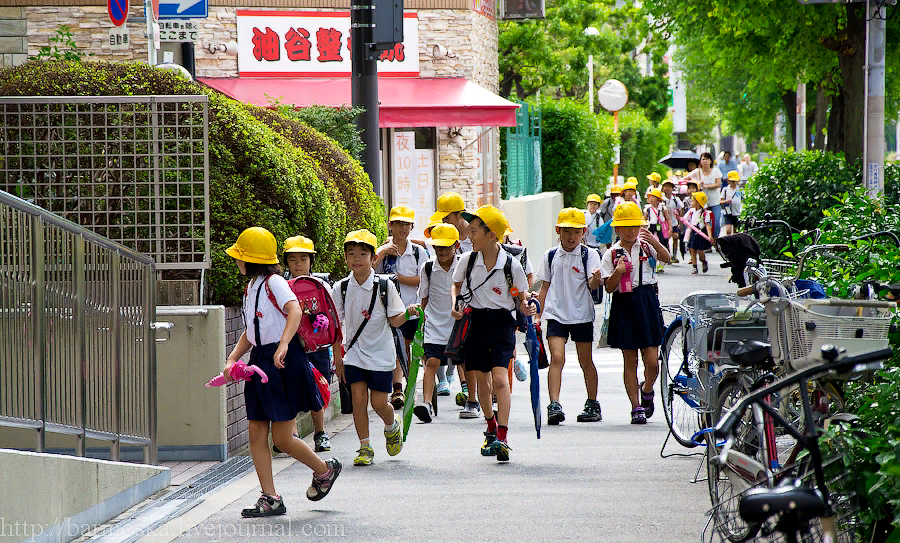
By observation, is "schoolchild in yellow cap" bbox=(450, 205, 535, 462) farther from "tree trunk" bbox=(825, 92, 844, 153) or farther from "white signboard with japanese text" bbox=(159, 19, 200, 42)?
"tree trunk" bbox=(825, 92, 844, 153)

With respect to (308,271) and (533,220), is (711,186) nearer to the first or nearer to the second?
(533,220)

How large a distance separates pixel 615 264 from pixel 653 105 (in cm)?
4968

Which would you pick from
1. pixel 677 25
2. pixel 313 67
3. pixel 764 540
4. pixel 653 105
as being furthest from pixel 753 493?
pixel 653 105

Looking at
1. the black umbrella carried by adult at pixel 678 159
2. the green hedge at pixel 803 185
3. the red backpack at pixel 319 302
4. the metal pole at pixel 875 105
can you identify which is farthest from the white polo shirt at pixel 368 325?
the black umbrella carried by adult at pixel 678 159

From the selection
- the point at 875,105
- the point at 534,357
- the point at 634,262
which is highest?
the point at 875,105

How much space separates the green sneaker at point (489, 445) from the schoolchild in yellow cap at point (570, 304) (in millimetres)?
1514

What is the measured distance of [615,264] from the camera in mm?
9508

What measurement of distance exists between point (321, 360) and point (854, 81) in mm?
9751

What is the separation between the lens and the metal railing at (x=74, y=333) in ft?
19.0

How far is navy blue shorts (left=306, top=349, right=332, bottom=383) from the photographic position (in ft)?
28.1

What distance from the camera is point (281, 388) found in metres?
6.52

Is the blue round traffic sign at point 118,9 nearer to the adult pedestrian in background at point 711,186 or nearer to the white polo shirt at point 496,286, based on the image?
the white polo shirt at point 496,286

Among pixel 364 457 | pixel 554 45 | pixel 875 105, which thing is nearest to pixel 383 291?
pixel 364 457

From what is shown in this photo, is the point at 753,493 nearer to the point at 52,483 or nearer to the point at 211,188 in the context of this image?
the point at 52,483
